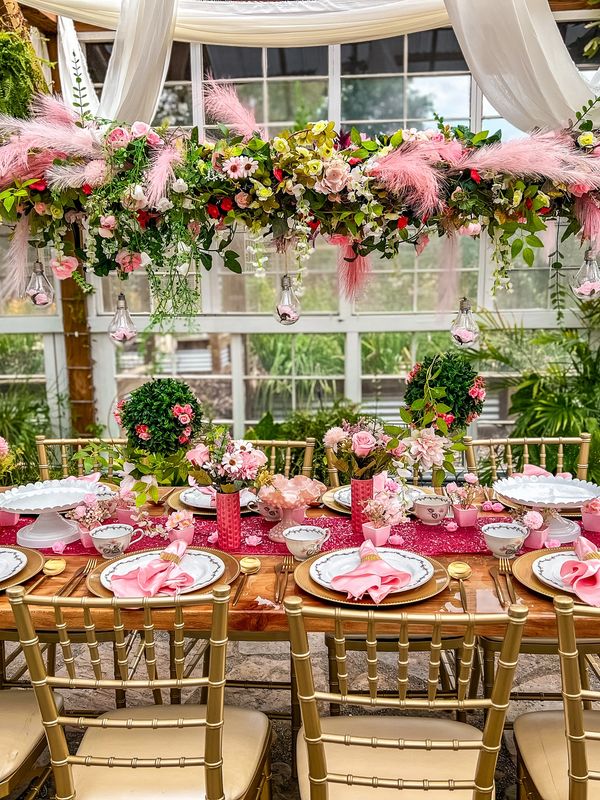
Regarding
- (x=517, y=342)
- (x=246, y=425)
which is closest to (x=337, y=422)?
(x=246, y=425)

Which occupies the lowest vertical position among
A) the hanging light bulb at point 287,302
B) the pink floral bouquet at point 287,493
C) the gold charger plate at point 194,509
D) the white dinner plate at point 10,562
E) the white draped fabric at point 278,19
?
the white dinner plate at point 10,562

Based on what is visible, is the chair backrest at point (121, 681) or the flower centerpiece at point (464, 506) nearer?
the chair backrest at point (121, 681)

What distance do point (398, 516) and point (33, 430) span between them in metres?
2.90

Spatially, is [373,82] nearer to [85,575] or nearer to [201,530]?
[201,530]

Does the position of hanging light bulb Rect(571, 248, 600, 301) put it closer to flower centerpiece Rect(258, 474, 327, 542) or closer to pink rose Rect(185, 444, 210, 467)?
flower centerpiece Rect(258, 474, 327, 542)

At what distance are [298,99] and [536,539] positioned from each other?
3101 mm

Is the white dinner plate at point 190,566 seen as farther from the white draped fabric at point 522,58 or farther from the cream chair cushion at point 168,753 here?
the white draped fabric at point 522,58

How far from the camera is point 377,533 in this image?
A: 79.4 inches

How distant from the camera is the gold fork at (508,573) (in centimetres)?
173

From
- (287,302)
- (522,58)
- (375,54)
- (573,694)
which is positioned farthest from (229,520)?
(375,54)

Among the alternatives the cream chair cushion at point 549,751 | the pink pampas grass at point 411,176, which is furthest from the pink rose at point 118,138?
the cream chair cushion at point 549,751

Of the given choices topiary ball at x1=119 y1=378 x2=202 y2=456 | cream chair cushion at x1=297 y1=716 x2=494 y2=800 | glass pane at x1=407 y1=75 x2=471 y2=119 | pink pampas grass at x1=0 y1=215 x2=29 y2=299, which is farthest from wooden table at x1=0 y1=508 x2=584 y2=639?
glass pane at x1=407 y1=75 x2=471 y2=119

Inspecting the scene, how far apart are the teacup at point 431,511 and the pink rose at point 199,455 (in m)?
0.66

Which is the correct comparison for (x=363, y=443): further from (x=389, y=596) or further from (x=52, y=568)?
(x=52, y=568)
